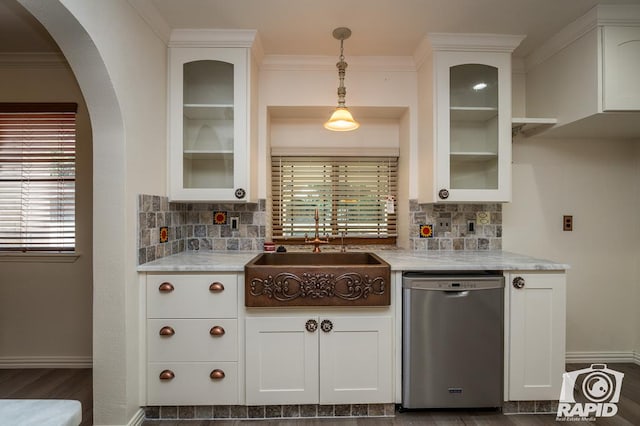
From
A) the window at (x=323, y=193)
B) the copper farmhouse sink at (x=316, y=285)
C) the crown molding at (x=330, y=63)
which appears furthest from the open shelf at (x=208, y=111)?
the copper farmhouse sink at (x=316, y=285)

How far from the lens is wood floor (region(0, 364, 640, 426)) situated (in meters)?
1.83

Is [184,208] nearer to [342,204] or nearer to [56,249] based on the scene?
[56,249]

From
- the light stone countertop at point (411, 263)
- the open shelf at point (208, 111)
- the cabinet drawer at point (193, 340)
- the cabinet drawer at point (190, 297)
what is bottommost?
the cabinet drawer at point (193, 340)

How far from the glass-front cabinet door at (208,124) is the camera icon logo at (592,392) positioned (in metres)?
2.34

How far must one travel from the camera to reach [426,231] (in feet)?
8.27

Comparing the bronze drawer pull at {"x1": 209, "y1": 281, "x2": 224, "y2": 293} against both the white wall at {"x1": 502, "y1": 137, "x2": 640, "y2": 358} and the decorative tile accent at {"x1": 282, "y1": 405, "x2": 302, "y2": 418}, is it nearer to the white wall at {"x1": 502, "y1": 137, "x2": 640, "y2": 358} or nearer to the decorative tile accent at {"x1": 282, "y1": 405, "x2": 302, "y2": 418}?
the decorative tile accent at {"x1": 282, "y1": 405, "x2": 302, "y2": 418}

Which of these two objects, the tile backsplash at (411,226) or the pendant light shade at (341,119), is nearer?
the pendant light shade at (341,119)

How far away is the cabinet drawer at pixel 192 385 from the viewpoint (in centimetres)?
181

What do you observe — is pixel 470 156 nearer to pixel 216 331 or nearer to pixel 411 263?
pixel 411 263

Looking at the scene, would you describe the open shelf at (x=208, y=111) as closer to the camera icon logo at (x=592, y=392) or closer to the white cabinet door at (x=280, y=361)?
the white cabinet door at (x=280, y=361)

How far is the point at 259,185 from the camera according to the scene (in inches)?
98.8

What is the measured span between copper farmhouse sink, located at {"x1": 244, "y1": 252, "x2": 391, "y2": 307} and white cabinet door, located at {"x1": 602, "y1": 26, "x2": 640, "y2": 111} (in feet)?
5.54

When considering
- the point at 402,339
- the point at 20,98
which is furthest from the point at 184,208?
the point at 402,339

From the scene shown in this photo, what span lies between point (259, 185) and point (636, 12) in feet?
8.53
